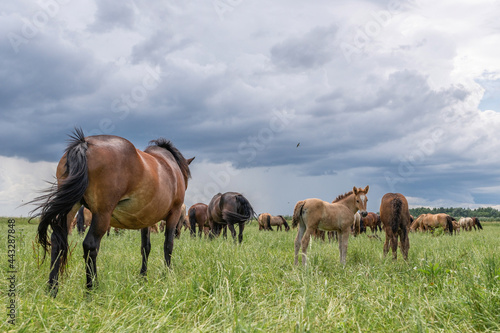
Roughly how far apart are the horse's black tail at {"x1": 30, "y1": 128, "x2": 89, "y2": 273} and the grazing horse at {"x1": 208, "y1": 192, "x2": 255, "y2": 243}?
9.90 meters

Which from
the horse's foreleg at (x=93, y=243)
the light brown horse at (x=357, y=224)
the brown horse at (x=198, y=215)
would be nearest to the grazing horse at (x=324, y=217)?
the horse's foreleg at (x=93, y=243)

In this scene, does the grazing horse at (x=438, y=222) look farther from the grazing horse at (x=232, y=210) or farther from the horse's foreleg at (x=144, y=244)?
the horse's foreleg at (x=144, y=244)

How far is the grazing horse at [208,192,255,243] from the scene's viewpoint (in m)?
14.9

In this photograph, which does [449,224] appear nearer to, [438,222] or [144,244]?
[438,222]

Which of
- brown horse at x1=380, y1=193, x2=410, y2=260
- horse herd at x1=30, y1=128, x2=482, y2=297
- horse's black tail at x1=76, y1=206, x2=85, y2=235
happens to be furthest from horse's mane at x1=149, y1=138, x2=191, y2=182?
horse's black tail at x1=76, y1=206, x2=85, y2=235

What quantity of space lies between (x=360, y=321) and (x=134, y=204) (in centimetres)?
340

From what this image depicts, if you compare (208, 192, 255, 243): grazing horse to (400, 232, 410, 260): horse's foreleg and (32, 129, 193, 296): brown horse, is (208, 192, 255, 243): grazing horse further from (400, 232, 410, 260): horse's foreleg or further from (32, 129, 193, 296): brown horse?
(32, 129, 193, 296): brown horse

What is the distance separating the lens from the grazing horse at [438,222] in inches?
1028

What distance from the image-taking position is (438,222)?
2720 centimetres

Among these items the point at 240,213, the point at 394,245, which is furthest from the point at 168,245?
the point at 240,213

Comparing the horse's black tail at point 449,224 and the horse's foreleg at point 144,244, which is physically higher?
the horse's foreleg at point 144,244

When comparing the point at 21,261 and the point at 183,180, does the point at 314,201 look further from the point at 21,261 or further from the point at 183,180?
the point at 21,261

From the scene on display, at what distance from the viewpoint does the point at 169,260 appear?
22.0 feet

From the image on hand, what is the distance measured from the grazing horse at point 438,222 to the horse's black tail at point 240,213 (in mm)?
16552
